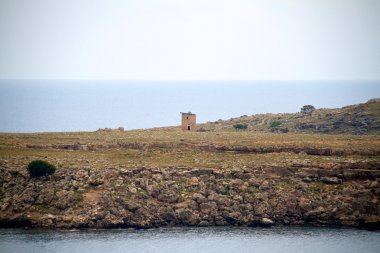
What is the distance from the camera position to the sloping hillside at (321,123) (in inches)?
4299

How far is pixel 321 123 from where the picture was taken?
370 ft

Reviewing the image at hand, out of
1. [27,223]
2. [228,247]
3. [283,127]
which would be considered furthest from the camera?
[283,127]

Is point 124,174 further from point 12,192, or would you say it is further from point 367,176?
point 367,176

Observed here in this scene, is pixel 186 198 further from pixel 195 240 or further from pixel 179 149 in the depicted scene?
pixel 179 149

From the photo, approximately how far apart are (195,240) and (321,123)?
1926 inches

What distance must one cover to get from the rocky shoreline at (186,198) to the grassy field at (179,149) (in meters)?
2.50

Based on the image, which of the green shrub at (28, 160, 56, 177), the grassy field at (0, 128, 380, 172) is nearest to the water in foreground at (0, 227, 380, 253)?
the green shrub at (28, 160, 56, 177)

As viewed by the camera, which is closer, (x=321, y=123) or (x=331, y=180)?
(x=331, y=180)

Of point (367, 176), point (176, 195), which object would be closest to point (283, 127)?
point (367, 176)

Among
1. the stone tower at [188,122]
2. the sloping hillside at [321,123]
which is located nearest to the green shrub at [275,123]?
the sloping hillside at [321,123]

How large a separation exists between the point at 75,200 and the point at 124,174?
626 cm

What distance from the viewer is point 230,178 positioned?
77250 mm

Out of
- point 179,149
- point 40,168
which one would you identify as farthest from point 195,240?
point 179,149

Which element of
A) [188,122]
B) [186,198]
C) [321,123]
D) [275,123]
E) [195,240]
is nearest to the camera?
[195,240]
